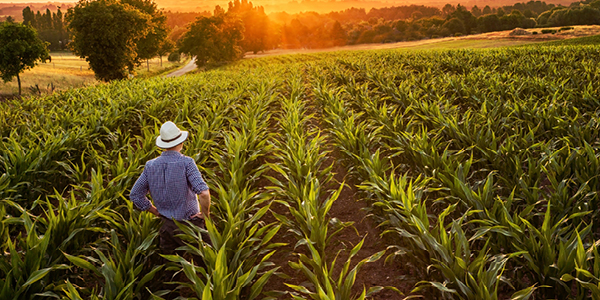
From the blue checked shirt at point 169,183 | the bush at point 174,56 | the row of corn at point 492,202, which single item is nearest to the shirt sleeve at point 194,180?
the blue checked shirt at point 169,183

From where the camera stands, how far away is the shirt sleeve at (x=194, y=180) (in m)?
3.49

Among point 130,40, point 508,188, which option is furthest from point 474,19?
point 508,188

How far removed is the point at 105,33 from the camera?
3164cm

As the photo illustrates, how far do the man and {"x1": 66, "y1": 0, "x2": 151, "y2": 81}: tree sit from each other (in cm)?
3396

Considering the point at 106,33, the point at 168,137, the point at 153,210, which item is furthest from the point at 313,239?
the point at 106,33

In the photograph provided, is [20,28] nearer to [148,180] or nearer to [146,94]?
[146,94]

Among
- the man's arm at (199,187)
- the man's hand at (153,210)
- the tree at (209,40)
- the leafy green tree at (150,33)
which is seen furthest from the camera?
the tree at (209,40)

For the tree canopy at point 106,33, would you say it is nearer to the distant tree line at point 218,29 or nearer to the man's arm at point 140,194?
the distant tree line at point 218,29

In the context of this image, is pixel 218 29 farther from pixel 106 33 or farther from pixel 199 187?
pixel 199 187

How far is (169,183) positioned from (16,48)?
3518cm

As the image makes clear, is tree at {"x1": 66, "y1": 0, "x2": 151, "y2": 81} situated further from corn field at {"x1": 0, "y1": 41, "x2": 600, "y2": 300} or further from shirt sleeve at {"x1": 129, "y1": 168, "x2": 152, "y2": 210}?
shirt sleeve at {"x1": 129, "y1": 168, "x2": 152, "y2": 210}

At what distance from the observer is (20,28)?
2991 centimetres

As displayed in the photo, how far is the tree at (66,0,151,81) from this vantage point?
31.5 m

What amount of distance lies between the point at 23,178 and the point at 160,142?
3.25m
